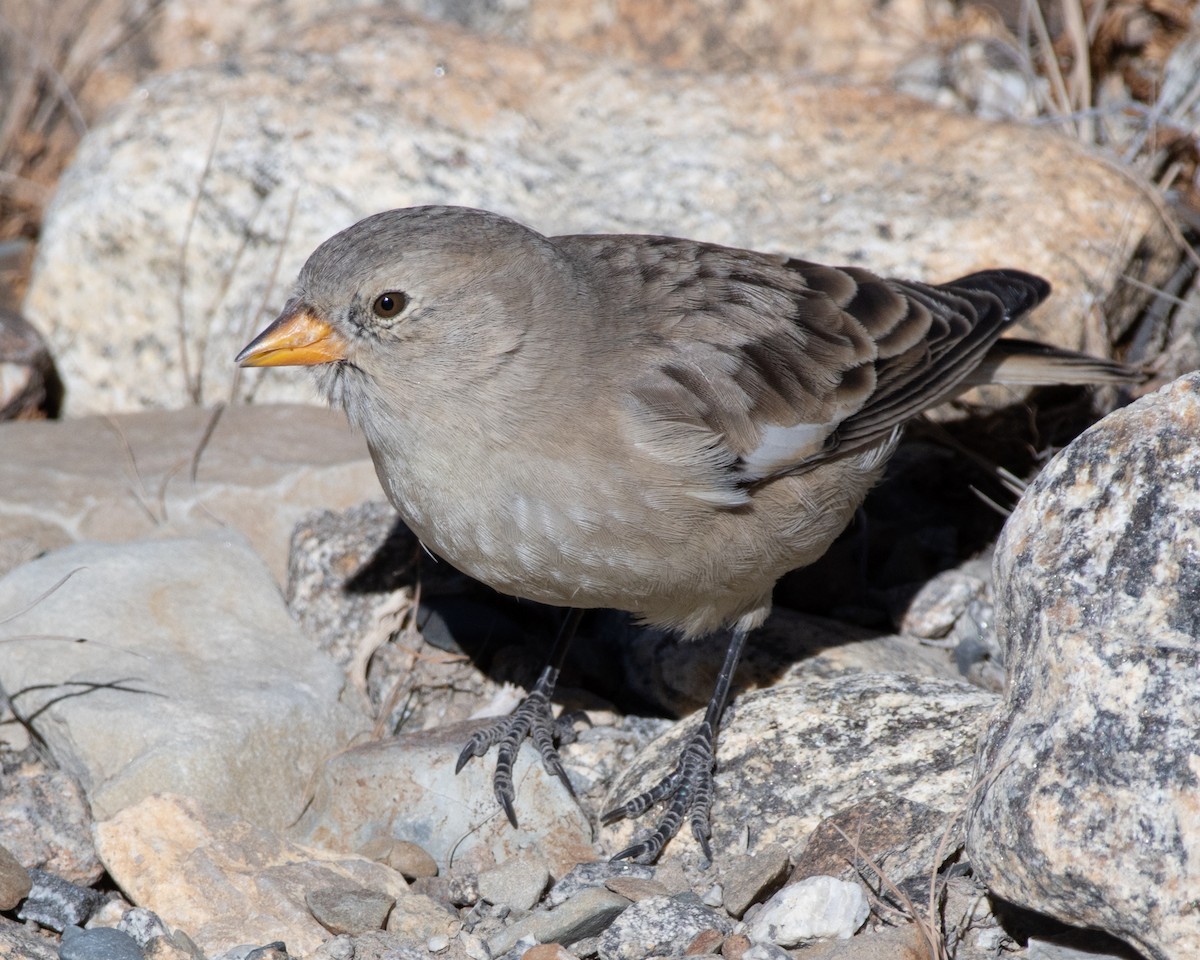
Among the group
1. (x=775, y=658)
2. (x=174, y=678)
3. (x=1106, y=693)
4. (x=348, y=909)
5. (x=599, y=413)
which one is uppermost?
(x=599, y=413)

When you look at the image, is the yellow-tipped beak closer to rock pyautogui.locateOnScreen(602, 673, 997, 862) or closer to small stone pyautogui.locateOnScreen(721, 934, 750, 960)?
rock pyautogui.locateOnScreen(602, 673, 997, 862)

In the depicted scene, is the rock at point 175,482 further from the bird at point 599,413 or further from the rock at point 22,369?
the bird at point 599,413

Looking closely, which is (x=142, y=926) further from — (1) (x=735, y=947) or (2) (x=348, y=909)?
(1) (x=735, y=947)

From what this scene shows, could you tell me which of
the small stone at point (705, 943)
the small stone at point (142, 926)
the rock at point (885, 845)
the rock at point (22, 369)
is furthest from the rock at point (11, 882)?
the rock at point (22, 369)

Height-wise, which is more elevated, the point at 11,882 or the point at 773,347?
the point at 773,347

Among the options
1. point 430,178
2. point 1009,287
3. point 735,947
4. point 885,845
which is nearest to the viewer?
point 735,947

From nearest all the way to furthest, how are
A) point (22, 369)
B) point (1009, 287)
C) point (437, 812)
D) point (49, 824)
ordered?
1. point (49, 824)
2. point (437, 812)
3. point (1009, 287)
4. point (22, 369)

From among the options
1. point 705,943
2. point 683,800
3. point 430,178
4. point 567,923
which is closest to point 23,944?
point 567,923
